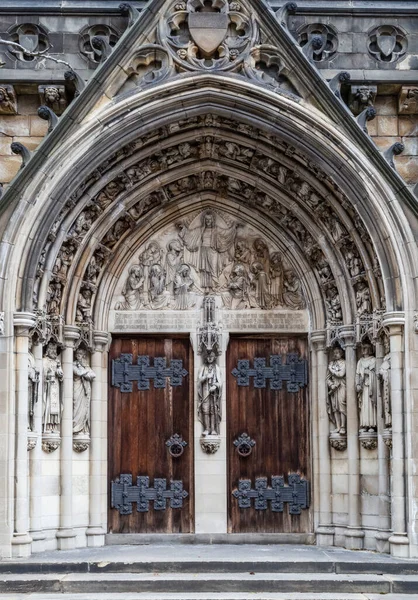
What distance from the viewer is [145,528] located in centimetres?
1435

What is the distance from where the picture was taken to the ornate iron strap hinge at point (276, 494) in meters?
14.4

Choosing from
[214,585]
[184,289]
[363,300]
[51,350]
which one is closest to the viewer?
[214,585]

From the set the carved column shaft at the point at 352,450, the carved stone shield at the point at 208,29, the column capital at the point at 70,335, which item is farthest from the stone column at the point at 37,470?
the carved stone shield at the point at 208,29

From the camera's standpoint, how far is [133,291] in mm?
14703

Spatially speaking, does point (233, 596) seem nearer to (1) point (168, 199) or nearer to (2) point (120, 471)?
(2) point (120, 471)

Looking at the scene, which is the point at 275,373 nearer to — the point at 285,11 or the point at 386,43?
the point at 386,43

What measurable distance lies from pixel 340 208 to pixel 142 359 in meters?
3.38

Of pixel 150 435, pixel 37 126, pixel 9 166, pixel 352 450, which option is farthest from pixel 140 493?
pixel 37 126

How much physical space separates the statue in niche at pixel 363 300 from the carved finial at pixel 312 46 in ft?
9.73

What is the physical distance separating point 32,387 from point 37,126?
3324mm

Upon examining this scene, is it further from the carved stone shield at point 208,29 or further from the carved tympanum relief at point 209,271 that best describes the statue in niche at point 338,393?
the carved stone shield at point 208,29

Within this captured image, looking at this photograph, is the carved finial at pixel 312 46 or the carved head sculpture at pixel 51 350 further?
the carved head sculpture at pixel 51 350

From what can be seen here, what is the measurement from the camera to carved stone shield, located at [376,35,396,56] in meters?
13.7

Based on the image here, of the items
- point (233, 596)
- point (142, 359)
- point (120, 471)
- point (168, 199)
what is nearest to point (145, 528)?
point (120, 471)
